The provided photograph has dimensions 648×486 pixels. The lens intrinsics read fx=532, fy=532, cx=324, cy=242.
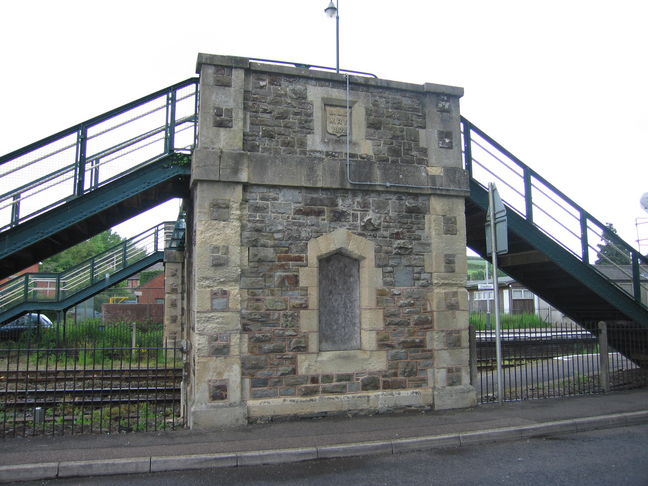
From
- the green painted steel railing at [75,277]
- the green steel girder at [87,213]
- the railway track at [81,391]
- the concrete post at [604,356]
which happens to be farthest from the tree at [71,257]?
the concrete post at [604,356]

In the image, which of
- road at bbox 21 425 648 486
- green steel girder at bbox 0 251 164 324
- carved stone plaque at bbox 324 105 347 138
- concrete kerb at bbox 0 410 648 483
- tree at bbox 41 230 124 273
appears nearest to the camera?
road at bbox 21 425 648 486

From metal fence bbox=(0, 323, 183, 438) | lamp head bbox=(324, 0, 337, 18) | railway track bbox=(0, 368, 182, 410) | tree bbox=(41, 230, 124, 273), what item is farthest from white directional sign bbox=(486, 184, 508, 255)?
tree bbox=(41, 230, 124, 273)

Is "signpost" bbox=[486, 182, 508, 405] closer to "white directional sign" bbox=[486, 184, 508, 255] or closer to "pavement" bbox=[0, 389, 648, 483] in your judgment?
"white directional sign" bbox=[486, 184, 508, 255]

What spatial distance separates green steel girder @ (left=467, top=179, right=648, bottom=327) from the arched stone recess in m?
2.59

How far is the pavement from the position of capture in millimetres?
6059

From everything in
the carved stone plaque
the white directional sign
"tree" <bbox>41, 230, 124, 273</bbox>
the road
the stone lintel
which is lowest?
the road

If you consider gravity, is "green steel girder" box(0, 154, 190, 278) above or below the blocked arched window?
above

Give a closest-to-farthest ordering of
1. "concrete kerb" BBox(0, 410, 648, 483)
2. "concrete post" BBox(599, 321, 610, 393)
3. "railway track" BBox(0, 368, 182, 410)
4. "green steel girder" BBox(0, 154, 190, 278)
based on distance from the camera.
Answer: "concrete kerb" BBox(0, 410, 648, 483) → "green steel girder" BBox(0, 154, 190, 278) → "railway track" BBox(0, 368, 182, 410) → "concrete post" BBox(599, 321, 610, 393)

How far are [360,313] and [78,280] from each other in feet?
41.8

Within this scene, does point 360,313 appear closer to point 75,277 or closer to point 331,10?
point 331,10

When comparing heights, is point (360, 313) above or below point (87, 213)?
below

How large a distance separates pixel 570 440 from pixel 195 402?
5290 mm

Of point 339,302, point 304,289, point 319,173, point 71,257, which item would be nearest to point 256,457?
point 304,289

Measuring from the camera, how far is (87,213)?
8.33 metres
